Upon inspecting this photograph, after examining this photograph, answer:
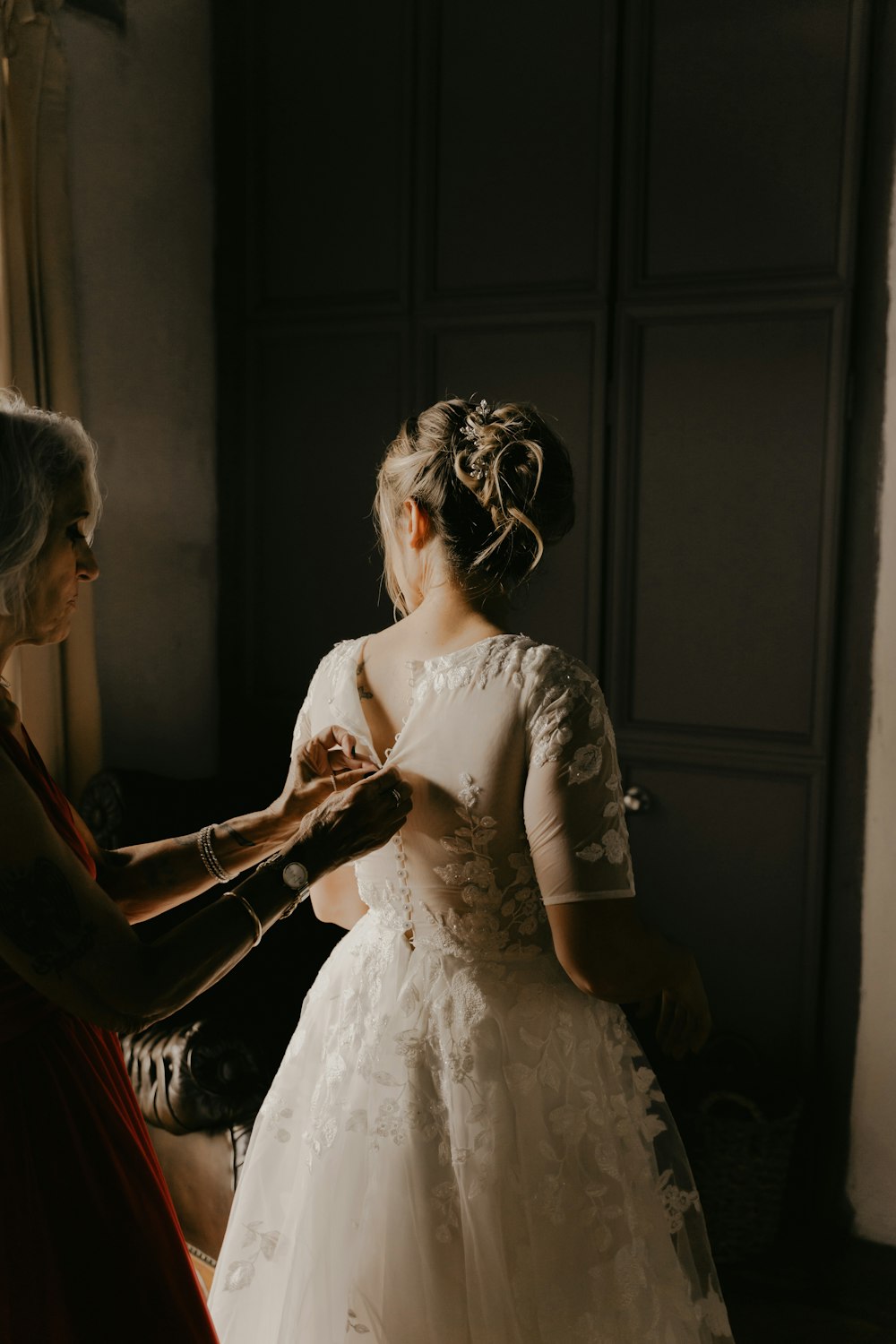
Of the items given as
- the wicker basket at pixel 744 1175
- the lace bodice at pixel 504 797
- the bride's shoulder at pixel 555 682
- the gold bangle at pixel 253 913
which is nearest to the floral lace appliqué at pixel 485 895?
the lace bodice at pixel 504 797

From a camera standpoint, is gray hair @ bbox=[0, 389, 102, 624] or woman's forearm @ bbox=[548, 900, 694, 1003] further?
woman's forearm @ bbox=[548, 900, 694, 1003]

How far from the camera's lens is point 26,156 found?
275 centimetres

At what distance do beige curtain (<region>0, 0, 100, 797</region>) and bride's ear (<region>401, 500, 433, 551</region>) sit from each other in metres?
1.48

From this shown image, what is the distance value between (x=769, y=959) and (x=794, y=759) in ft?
1.64

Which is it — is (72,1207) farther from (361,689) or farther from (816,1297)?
(816,1297)

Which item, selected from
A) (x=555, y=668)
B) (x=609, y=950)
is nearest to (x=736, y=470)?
(x=555, y=668)

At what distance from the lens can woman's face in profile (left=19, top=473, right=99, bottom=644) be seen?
1386mm

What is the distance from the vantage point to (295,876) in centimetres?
142

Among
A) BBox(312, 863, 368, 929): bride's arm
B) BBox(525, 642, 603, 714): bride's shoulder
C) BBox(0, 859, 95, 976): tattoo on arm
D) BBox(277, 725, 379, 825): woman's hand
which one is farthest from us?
BBox(312, 863, 368, 929): bride's arm

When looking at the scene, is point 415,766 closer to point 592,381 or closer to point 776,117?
point 592,381

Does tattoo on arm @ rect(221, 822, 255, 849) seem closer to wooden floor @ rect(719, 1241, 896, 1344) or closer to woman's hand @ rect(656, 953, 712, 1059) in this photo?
woman's hand @ rect(656, 953, 712, 1059)

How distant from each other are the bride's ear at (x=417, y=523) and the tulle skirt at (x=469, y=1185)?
554 millimetres

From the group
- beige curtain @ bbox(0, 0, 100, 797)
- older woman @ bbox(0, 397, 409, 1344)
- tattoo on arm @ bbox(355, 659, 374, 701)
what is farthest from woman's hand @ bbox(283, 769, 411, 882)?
beige curtain @ bbox(0, 0, 100, 797)

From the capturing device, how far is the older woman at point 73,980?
1243 mm
